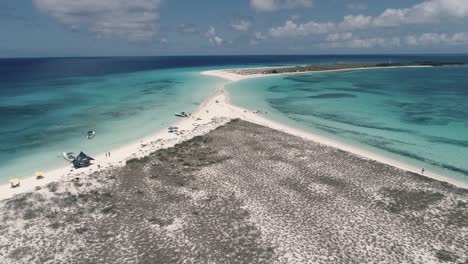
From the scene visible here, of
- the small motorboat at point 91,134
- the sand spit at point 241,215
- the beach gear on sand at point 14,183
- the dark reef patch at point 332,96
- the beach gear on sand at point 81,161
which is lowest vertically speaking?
the sand spit at point 241,215

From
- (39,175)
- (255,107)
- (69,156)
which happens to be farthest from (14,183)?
(255,107)

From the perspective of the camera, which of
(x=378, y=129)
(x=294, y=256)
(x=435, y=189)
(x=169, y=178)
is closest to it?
(x=294, y=256)

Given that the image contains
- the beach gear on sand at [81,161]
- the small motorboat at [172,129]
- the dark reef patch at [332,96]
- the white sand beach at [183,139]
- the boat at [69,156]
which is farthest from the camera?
the dark reef patch at [332,96]

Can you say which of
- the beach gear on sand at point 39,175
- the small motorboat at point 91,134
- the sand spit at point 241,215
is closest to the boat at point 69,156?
the beach gear on sand at point 39,175

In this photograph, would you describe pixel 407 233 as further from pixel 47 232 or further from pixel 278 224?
pixel 47 232

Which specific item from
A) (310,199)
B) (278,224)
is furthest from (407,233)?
(278,224)

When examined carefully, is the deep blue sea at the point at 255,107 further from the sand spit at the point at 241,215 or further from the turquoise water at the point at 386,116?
the sand spit at the point at 241,215
